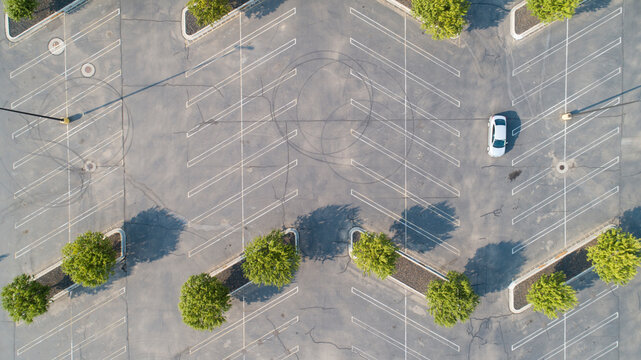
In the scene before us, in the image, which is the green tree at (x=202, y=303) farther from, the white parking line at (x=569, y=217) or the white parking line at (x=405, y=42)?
the white parking line at (x=405, y=42)

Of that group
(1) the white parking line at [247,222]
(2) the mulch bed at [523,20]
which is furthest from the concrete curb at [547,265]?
(1) the white parking line at [247,222]

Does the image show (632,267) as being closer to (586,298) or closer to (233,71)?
(586,298)

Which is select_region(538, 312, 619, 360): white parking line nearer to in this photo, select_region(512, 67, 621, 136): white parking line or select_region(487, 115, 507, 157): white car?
select_region(487, 115, 507, 157): white car

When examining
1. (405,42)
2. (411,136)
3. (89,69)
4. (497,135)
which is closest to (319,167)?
(411,136)

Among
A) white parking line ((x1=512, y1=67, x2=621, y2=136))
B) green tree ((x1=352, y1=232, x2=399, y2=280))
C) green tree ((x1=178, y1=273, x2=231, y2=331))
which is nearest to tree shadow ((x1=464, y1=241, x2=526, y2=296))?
green tree ((x1=352, y1=232, x2=399, y2=280))

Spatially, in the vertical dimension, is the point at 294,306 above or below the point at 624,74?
below

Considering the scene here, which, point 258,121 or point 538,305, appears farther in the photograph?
point 258,121

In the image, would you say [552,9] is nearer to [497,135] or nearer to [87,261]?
[497,135]

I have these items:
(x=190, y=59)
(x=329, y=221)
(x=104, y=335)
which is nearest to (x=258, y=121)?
(x=190, y=59)
